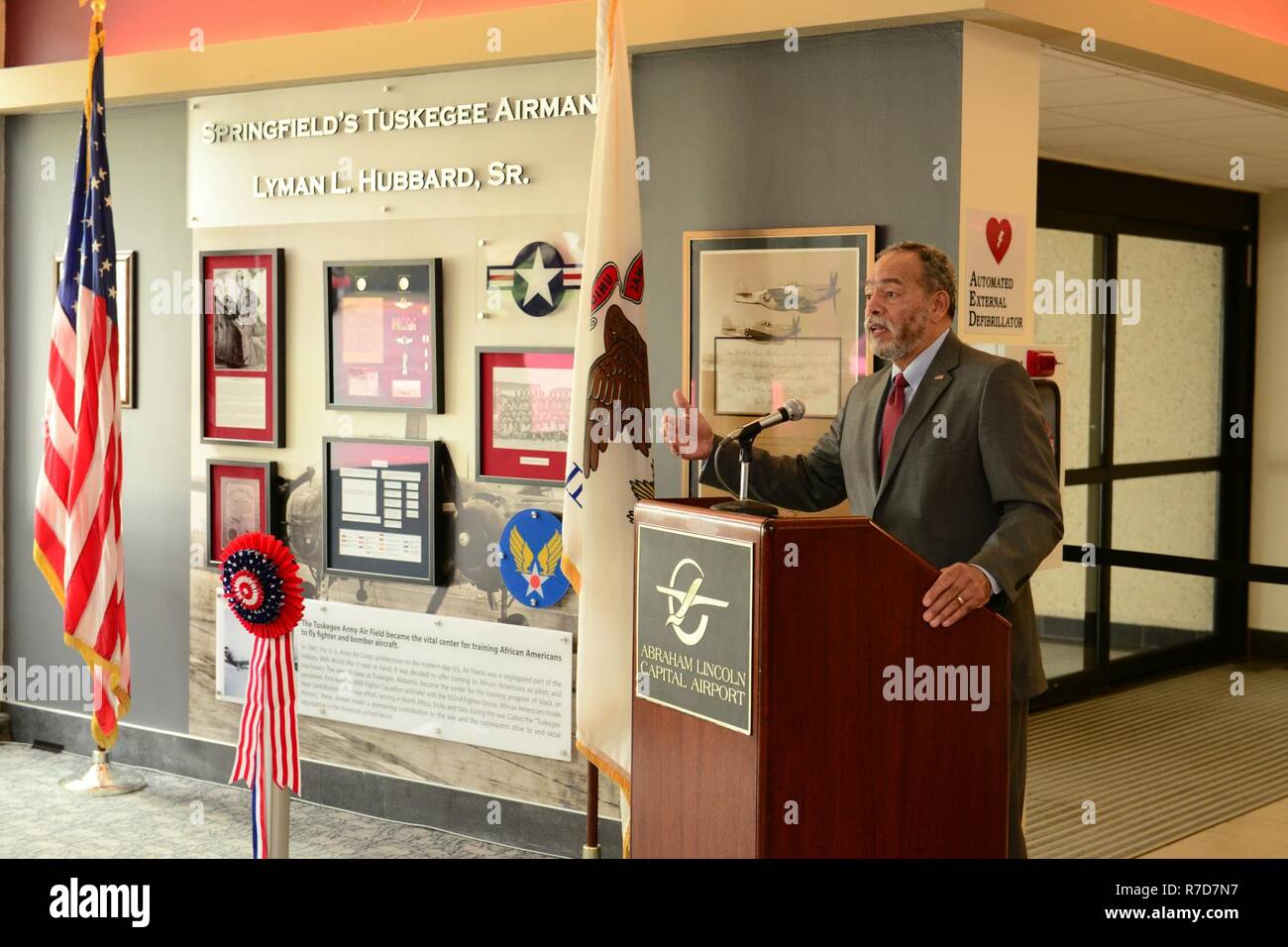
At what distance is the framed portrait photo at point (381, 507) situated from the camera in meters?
4.83

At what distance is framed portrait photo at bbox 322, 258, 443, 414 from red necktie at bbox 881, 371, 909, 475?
1.84 m

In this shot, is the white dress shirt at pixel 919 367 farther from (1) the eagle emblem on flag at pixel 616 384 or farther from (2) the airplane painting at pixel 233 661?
(2) the airplane painting at pixel 233 661

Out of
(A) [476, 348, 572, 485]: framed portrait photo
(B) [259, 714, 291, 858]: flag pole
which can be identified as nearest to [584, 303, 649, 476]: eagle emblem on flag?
(A) [476, 348, 572, 485]: framed portrait photo

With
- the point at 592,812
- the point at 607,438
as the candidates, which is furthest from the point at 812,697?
the point at 592,812

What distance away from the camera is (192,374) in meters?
5.36

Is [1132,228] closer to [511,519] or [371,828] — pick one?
[511,519]

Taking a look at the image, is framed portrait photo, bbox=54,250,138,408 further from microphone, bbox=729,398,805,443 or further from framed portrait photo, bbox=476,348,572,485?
microphone, bbox=729,398,805,443

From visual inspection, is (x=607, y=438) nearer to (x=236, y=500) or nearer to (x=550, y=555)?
(x=550, y=555)

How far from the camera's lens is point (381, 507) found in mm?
4922

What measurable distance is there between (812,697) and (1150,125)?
3.97 meters

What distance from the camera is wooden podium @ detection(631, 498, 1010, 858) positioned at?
8.38 ft

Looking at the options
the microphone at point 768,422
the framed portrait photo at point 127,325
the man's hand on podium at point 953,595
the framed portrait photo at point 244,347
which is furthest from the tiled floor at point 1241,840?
the framed portrait photo at point 127,325

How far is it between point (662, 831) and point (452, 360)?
7.50 feet

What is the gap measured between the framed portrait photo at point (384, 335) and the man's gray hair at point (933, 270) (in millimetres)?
1873
